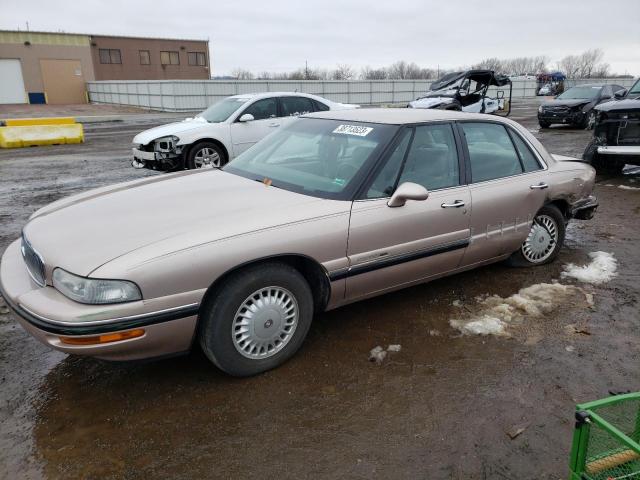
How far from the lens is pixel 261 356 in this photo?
10.1ft

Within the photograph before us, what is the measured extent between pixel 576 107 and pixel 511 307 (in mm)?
15690

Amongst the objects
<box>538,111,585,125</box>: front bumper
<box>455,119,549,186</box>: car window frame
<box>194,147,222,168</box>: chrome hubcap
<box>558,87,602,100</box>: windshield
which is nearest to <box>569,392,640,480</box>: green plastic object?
<box>455,119,549,186</box>: car window frame

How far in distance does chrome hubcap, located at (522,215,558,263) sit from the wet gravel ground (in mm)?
669

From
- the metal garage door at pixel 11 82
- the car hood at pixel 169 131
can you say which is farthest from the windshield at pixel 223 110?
the metal garage door at pixel 11 82

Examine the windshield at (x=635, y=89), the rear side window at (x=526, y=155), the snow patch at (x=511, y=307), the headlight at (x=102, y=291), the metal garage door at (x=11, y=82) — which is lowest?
the snow patch at (x=511, y=307)

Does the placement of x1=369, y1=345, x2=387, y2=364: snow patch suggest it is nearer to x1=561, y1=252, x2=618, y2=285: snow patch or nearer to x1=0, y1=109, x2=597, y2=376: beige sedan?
x1=0, y1=109, x2=597, y2=376: beige sedan

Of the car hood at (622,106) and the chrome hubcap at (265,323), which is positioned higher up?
the car hood at (622,106)

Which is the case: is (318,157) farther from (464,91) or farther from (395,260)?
(464,91)

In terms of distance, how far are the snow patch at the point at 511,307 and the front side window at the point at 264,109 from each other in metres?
6.73

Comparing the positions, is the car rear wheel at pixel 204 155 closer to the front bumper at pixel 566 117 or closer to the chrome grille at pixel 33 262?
the chrome grille at pixel 33 262

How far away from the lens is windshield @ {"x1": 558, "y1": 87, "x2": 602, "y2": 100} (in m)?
17.8

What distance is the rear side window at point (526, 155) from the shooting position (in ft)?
14.5

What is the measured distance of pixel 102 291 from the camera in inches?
99.0

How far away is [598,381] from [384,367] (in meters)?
1.29
